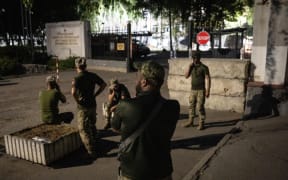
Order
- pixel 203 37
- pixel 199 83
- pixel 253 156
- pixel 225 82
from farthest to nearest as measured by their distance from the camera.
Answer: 1. pixel 203 37
2. pixel 225 82
3. pixel 199 83
4. pixel 253 156

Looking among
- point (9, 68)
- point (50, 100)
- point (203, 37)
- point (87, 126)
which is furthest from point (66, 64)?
point (87, 126)

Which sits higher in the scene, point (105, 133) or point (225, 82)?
point (225, 82)

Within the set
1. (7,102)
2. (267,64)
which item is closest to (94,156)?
(267,64)

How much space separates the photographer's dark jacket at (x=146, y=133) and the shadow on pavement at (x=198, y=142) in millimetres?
3240

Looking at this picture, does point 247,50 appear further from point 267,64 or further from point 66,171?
point 66,171

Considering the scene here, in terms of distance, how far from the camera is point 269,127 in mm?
6094

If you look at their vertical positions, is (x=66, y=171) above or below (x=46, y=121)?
below

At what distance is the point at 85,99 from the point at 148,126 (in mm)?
2764

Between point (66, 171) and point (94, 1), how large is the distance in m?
10.9

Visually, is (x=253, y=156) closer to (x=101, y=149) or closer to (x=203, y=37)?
(x=101, y=149)

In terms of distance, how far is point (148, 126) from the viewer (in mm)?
2330

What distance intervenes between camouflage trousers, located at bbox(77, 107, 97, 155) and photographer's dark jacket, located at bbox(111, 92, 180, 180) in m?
2.55

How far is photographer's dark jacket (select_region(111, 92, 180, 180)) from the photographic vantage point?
233 cm

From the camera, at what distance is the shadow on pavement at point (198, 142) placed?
5.60 m
